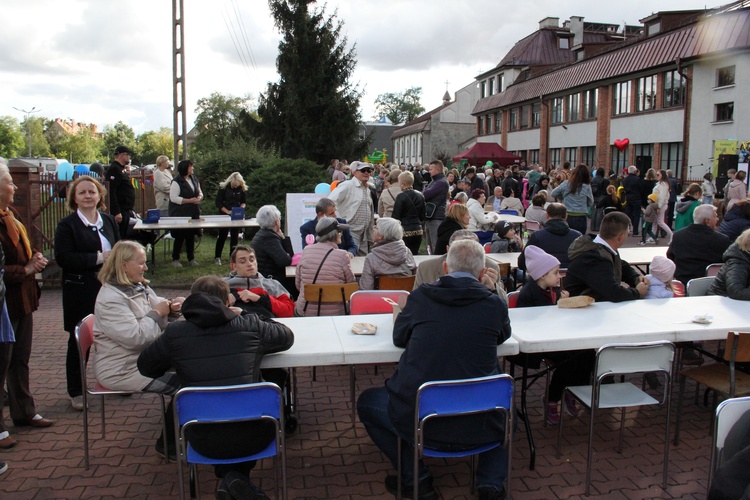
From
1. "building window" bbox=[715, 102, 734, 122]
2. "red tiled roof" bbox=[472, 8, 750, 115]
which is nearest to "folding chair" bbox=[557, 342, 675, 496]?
"red tiled roof" bbox=[472, 8, 750, 115]

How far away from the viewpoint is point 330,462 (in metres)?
4.16

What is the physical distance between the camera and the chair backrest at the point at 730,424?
2.73 metres

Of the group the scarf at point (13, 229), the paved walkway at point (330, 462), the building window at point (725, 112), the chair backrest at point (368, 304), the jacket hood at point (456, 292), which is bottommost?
A: the paved walkway at point (330, 462)

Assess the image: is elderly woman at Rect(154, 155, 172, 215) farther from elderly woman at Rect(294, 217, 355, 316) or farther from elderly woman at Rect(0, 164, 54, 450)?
elderly woman at Rect(0, 164, 54, 450)

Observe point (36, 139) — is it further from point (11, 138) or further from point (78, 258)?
point (78, 258)

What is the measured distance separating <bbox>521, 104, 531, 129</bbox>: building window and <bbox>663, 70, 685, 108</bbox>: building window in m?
14.3

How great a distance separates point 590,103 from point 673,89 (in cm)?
693

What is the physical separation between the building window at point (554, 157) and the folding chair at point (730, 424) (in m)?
35.3

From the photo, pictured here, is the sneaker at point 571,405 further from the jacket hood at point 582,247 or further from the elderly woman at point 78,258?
the elderly woman at point 78,258

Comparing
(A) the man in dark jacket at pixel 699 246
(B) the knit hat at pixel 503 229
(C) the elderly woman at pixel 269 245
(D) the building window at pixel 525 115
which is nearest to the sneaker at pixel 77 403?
(C) the elderly woman at pixel 269 245

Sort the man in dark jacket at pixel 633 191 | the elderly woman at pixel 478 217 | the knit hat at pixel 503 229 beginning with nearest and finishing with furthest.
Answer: the knit hat at pixel 503 229 → the elderly woman at pixel 478 217 → the man in dark jacket at pixel 633 191

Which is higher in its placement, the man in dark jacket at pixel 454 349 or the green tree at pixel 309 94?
the green tree at pixel 309 94

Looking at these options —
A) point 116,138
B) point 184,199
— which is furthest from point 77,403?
point 116,138

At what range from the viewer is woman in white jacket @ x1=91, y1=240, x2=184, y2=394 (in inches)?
153
